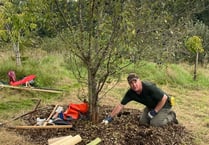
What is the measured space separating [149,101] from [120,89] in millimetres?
3489

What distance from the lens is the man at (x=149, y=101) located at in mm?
5352

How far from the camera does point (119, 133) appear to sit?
505cm

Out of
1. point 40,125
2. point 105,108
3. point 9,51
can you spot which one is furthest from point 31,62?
point 40,125

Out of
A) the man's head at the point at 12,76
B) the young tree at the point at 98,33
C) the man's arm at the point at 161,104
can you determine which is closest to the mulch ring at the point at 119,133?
the man's arm at the point at 161,104

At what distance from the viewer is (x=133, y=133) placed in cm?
511

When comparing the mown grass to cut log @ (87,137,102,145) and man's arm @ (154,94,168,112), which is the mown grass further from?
cut log @ (87,137,102,145)

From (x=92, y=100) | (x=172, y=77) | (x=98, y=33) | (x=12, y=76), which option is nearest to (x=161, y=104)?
(x=92, y=100)

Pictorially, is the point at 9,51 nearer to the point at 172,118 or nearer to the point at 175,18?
the point at 172,118

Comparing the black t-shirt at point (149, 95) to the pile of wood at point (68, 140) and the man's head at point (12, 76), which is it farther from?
the man's head at point (12, 76)

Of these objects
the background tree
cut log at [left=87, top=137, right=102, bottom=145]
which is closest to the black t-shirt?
cut log at [left=87, top=137, right=102, bottom=145]

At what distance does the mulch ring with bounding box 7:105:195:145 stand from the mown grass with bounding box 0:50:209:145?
43cm

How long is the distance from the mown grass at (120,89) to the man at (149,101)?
332 millimetres

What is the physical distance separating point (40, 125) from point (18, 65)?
4.01m

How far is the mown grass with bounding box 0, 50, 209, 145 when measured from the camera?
6.48 meters
